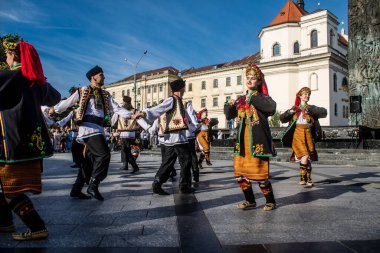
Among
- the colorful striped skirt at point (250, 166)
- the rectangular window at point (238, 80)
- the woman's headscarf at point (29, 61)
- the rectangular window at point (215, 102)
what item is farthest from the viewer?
the rectangular window at point (215, 102)

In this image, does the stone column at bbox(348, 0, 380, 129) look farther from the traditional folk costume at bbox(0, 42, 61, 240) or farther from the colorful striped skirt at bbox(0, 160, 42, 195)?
the colorful striped skirt at bbox(0, 160, 42, 195)

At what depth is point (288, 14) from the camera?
58219 millimetres

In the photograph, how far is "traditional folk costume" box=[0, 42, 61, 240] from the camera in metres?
3.27

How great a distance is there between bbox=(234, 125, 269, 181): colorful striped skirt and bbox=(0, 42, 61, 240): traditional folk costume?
8.09 feet

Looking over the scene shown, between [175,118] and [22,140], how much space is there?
3288 mm

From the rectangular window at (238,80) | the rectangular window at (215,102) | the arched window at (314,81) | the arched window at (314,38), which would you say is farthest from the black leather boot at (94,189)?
the rectangular window at (215,102)

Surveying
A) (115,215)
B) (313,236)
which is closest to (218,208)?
(115,215)

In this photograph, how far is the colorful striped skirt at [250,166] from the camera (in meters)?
4.72

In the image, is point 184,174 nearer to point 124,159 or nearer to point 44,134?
point 44,134

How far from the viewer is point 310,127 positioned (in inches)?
285

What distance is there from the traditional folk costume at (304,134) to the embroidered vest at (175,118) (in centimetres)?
212

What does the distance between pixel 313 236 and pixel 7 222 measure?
3011mm

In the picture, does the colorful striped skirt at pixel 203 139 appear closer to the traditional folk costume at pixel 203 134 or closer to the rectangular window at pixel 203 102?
the traditional folk costume at pixel 203 134

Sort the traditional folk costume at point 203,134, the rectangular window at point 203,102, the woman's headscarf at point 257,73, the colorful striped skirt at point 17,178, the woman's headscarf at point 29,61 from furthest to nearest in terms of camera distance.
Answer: the rectangular window at point 203,102
the traditional folk costume at point 203,134
the woman's headscarf at point 257,73
the woman's headscarf at point 29,61
the colorful striped skirt at point 17,178
